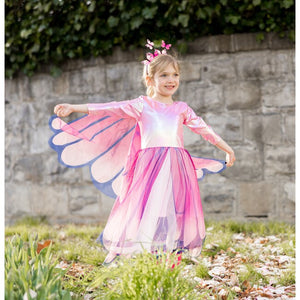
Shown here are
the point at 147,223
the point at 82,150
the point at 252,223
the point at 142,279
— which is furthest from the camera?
the point at 252,223

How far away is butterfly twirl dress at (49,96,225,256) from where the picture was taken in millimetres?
2268

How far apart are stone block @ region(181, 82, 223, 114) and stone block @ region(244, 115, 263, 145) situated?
12.7 inches

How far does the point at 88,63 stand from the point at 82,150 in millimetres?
2087

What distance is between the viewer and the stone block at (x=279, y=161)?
404 centimetres

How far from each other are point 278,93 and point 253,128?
1.41ft

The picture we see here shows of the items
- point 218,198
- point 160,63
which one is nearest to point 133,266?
point 160,63

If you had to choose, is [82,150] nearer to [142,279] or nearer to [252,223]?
[142,279]

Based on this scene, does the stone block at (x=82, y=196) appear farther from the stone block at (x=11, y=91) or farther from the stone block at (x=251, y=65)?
the stone block at (x=251, y=65)

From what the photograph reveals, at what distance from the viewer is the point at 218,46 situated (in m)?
4.18

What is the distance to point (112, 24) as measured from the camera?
416 cm

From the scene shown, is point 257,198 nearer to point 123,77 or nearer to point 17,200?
point 123,77

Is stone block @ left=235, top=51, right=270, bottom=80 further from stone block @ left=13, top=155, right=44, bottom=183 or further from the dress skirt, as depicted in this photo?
stone block @ left=13, top=155, right=44, bottom=183

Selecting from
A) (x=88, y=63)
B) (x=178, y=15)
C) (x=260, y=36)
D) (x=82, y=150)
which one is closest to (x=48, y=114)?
Result: (x=88, y=63)

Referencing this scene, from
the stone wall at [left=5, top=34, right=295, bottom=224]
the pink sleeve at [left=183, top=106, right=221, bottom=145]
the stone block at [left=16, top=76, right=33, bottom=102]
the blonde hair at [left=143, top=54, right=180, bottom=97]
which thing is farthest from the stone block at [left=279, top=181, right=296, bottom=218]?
the stone block at [left=16, top=76, right=33, bottom=102]
